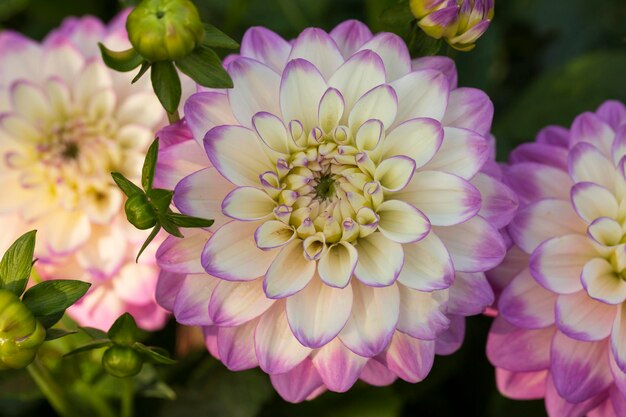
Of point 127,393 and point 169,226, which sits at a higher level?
point 169,226

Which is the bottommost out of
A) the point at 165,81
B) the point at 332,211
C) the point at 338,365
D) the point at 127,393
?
the point at 127,393

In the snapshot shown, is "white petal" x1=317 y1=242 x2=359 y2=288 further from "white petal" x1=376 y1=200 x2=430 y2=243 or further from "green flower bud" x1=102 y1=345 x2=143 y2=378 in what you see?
"green flower bud" x1=102 y1=345 x2=143 y2=378

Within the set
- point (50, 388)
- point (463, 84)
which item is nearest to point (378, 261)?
point (50, 388)

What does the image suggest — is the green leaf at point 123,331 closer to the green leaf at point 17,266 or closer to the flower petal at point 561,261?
the green leaf at point 17,266

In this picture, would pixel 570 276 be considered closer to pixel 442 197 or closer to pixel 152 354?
pixel 442 197

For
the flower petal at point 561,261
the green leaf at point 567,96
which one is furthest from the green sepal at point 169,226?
the green leaf at point 567,96

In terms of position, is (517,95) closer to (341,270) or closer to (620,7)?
(620,7)

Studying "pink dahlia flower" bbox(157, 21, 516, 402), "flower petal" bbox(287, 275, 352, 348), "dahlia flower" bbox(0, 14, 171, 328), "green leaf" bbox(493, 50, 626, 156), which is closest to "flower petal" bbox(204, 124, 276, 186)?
"pink dahlia flower" bbox(157, 21, 516, 402)
